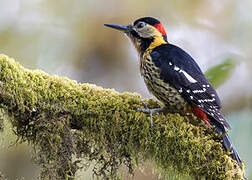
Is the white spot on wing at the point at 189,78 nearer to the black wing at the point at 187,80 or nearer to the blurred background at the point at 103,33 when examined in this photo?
the black wing at the point at 187,80

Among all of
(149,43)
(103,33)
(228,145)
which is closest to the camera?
(228,145)

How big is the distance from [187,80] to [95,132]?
761mm

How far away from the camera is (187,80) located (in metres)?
2.24

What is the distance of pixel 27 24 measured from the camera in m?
3.96

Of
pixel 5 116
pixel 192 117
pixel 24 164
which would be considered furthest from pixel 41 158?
pixel 24 164

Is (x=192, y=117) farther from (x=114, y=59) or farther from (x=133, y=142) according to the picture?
(x=114, y=59)

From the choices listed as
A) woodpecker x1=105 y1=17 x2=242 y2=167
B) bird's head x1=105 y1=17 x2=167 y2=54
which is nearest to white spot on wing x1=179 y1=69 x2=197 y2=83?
woodpecker x1=105 y1=17 x2=242 y2=167

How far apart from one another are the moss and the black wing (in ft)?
0.73

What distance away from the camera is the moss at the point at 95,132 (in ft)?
5.89

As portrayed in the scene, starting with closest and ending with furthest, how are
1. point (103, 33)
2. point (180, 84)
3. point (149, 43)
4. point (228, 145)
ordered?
point (228, 145)
point (180, 84)
point (149, 43)
point (103, 33)

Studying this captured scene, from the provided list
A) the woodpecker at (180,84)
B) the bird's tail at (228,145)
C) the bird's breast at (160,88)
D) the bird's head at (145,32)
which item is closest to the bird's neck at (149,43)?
the bird's head at (145,32)

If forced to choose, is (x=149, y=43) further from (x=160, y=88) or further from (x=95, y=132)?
(x=95, y=132)

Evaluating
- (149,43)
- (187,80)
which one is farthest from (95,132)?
(149,43)

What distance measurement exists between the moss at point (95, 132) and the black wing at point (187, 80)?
0.73ft
